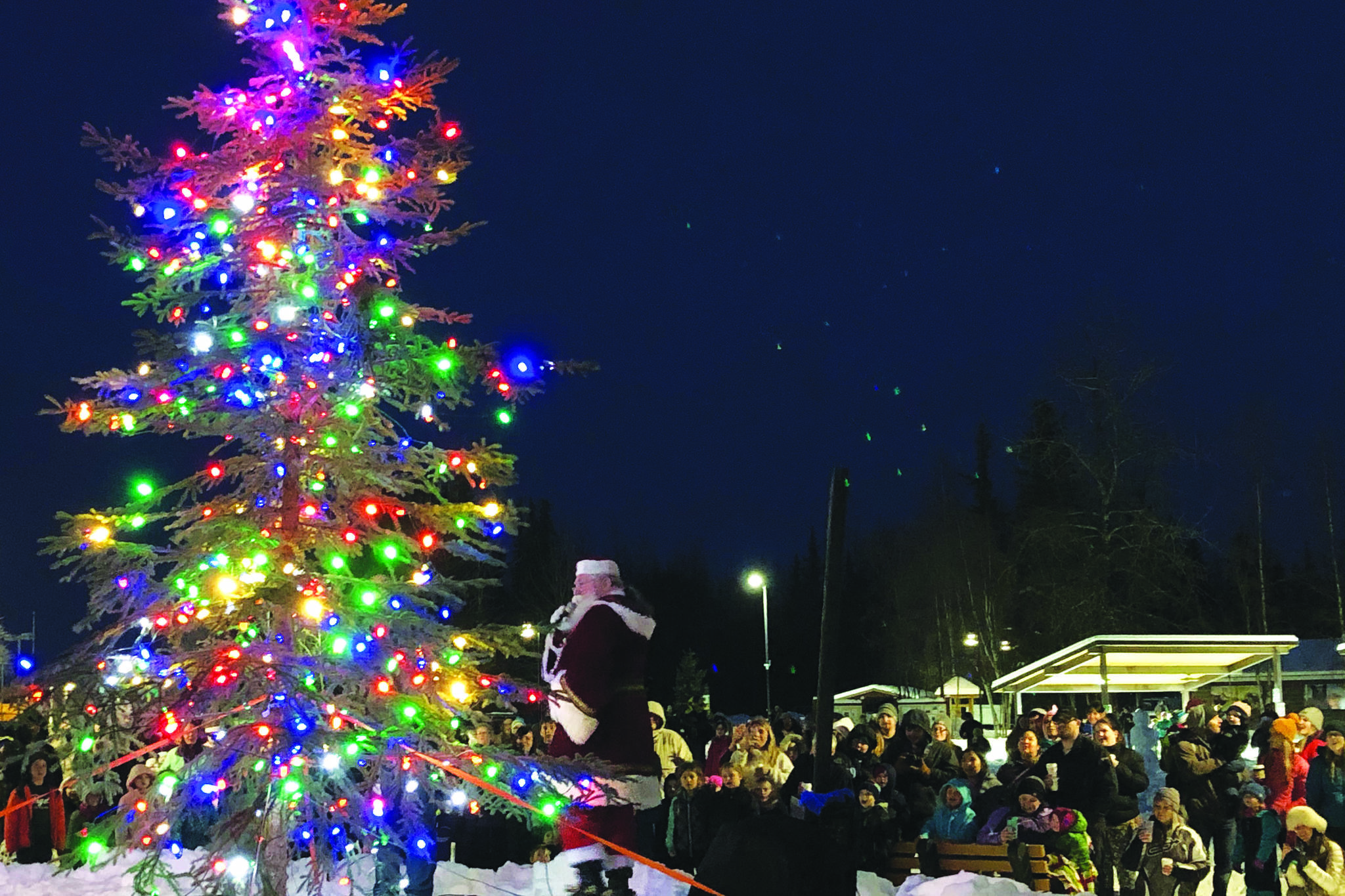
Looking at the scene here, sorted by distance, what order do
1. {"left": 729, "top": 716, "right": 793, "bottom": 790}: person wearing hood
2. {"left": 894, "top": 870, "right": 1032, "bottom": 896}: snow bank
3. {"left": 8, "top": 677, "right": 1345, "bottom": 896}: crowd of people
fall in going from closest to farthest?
{"left": 8, "top": 677, "right": 1345, "bottom": 896}: crowd of people
{"left": 894, "top": 870, "right": 1032, "bottom": 896}: snow bank
{"left": 729, "top": 716, "right": 793, "bottom": 790}: person wearing hood

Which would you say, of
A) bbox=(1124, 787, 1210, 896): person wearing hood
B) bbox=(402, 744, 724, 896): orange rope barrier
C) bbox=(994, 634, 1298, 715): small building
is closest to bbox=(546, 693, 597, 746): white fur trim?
bbox=(402, 744, 724, 896): orange rope barrier

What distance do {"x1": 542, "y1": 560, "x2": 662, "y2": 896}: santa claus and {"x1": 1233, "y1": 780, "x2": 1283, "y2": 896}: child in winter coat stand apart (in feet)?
16.1

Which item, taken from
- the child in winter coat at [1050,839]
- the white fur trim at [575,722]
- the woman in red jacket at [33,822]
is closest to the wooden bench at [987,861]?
the child in winter coat at [1050,839]

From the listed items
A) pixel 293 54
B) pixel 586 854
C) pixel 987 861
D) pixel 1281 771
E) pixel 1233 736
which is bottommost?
pixel 987 861

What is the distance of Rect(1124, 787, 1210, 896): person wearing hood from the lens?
916 cm

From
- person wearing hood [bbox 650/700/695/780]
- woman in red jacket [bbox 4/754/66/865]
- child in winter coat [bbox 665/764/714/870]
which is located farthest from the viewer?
person wearing hood [bbox 650/700/695/780]

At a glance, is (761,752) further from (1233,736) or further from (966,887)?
(1233,736)

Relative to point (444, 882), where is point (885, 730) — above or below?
above

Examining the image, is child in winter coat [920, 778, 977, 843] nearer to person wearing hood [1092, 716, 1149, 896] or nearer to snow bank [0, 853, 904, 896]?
snow bank [0, 853, 904, 896]

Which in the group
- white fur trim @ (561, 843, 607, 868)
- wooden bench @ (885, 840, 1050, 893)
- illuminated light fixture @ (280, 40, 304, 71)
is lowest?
wooden bench @ (885, 840, 1050, 893)

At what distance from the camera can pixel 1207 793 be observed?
10.5 meters

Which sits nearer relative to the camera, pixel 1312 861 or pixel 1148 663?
pixel 1312 861

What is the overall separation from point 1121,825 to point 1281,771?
2.40m

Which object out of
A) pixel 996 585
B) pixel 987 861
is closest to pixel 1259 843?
pixel 987 861
